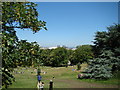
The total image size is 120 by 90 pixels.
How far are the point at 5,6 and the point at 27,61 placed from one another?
7.63 feet

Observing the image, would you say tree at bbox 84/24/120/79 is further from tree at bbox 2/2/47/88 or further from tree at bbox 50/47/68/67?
tree at bbox 50/47/68/67

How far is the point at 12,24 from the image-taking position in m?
7.27

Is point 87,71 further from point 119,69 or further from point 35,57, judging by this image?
point 35,57

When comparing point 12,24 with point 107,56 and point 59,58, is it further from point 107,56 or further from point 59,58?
point 59,58

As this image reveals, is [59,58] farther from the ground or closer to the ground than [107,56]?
farther from the ground

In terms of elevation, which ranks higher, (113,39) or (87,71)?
(113,39)

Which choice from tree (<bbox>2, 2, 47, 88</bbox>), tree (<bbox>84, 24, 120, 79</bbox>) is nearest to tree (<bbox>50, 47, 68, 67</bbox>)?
tree (<bbox>84, 24, 120, 79</bbox>)

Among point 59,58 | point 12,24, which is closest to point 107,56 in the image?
point 12,24

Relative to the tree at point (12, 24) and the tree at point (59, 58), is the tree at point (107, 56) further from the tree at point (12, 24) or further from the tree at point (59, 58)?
the tree at point (59, 58)

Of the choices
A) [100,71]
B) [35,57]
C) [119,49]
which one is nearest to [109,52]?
[119,49]

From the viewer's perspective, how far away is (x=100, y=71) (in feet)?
80.6

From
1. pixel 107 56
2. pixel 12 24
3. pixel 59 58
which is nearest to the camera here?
pixel 12 24

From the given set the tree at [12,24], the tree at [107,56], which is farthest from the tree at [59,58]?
the tree at [12,24]

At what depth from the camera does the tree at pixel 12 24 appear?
21.0ft
